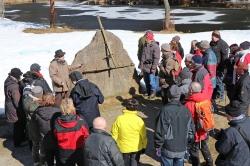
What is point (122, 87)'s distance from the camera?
37.5 feet

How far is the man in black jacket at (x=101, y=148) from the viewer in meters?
5.52

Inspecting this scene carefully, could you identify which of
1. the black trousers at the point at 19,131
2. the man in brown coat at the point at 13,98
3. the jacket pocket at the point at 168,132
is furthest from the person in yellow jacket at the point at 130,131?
the black trousers at the point at 19,131

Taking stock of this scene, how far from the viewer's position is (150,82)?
11172 millimetres

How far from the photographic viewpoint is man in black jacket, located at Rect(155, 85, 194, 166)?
6172mm

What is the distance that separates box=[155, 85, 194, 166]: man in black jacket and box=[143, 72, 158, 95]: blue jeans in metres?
4.76

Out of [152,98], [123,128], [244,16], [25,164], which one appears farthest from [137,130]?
[244,16]

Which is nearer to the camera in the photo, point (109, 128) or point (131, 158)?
point (131, 158)

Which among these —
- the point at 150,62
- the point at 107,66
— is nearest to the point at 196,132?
the point at 150,62

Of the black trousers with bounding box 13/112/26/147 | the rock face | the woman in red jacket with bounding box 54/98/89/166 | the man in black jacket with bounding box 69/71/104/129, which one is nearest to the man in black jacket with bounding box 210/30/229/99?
the rock face

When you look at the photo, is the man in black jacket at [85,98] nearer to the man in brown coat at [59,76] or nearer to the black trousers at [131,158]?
the black trousers at [131,158]

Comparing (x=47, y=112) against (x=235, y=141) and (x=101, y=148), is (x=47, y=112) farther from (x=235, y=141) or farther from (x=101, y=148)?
(x=235, y=141)

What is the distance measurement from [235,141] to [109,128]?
15.1 feet

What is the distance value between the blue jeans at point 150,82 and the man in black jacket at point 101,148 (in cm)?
564

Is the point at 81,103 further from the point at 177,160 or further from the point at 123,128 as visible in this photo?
the point at 177,160
